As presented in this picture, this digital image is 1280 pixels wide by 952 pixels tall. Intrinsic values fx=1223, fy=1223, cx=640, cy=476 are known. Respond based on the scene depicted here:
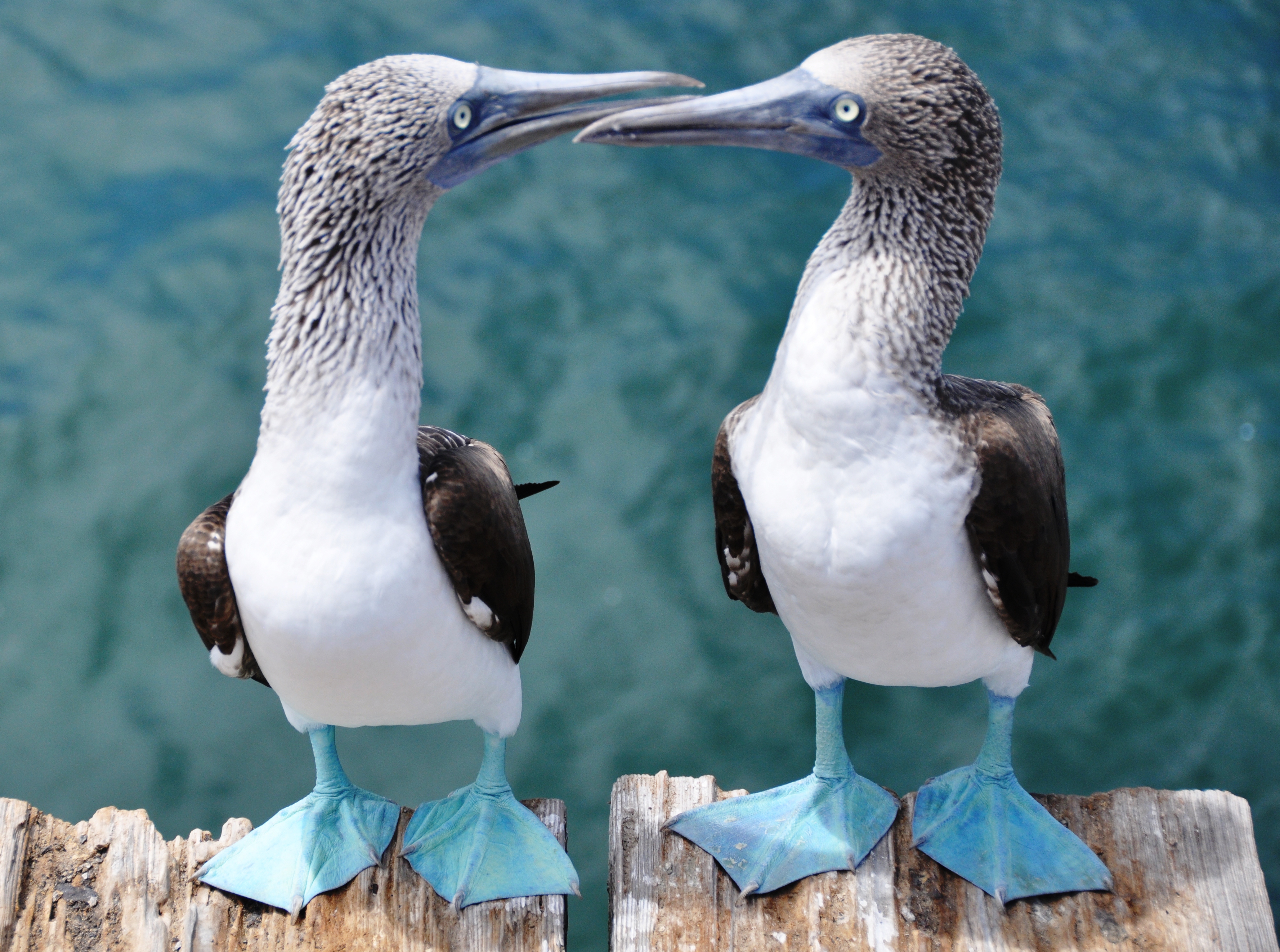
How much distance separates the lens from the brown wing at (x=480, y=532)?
2967mm

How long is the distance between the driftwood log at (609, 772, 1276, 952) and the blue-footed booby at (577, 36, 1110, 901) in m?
0.67

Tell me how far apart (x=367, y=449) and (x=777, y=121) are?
3.99 ft

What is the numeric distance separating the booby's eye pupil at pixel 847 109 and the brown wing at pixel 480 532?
123cm

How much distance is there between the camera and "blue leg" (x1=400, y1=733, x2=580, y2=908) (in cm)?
343

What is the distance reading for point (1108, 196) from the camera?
7.38m

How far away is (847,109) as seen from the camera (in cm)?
280

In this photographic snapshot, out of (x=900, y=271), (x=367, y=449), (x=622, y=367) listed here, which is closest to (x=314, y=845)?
(x=367, y=449)

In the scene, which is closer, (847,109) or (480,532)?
(847,109)

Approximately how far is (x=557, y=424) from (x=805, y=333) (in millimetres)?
3501

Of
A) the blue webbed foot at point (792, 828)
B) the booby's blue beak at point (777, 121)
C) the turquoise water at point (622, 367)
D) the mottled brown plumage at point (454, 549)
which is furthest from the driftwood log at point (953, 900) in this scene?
the booby's blue beak at point (777, 121)

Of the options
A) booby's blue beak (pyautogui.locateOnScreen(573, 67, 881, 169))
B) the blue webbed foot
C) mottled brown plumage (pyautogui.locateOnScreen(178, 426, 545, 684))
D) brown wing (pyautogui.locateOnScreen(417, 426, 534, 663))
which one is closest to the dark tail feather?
brown wing (pyautogui.locateOnScreen(417, 426, 534, 663))

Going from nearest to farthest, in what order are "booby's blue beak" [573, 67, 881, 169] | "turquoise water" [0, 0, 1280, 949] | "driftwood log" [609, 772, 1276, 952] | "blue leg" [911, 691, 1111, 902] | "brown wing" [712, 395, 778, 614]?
"booby's blue beak" [573, 67, 881, 169], "brown wing" [712, 395, 778, 614], "driftwood log" [609, 772, 1276, 952], "blue leg" [911, 691, 1111, 902], "turquoise water" [0, 0, 1280, 949]

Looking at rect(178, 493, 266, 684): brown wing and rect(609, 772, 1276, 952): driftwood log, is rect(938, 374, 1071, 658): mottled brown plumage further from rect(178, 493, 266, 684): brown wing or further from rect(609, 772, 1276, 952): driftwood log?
rect(178, 493, 266, 684): brown wing

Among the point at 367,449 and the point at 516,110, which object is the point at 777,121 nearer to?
the point at 516,110
